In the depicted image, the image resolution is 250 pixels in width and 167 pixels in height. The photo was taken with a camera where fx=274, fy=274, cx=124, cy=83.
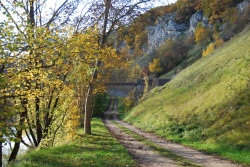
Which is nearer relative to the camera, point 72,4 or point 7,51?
point 7,51

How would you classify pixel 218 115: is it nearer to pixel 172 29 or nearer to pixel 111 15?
pixel 111 15

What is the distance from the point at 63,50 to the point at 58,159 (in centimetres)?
551

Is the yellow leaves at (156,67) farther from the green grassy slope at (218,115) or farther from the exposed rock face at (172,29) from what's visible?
the green grassy slope at (218,115)

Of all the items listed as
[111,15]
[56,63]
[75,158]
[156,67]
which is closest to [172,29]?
[156,67]

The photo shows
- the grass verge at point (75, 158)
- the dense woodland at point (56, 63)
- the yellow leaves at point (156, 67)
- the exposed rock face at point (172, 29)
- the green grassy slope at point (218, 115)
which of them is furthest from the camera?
the exposed rock face at point (172, 29)

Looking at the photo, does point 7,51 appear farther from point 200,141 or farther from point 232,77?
point 232,77

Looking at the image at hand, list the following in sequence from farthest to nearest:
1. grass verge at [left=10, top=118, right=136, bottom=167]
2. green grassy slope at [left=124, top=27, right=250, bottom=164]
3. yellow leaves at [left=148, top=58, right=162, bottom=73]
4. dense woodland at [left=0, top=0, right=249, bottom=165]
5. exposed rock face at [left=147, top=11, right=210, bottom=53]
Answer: exposed rock face at [left=147, top=11, right=210, bottom=53] → yellow leaves at [left=148, top=58, right=162, bottom=73] → green grassy slope at [left=124, top=27, right=250, bottom=164] → grass verge at [left=10, top=118, right=136, bottom=167] → dense woodland at [left=0, top=0, right=249, bottom=165]

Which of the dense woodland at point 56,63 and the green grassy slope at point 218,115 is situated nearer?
the dense woodland at point 56,63

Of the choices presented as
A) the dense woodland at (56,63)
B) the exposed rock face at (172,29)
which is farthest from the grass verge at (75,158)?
the exposed rock face at (172,29)

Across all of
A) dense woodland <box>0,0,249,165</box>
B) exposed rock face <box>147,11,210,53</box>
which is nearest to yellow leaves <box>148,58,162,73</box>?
exposed rock face <box>147,11,210,53</box>

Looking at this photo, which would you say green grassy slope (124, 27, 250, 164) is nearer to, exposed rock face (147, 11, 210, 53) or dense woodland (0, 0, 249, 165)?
dense woodland (0, 0, 249, 165)

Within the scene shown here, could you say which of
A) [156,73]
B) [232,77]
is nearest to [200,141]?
[232,77]

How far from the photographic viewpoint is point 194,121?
66.4 ft

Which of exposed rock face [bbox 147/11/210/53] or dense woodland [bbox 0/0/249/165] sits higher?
exposed rock face [bbox 147/11/210/53]
